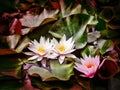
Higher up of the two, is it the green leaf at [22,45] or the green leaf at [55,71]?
the green leaf at [22,45]

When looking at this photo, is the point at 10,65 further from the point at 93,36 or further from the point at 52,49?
the point at 93,36

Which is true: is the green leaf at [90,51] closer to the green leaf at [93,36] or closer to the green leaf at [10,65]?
the green leaf at [93,36]

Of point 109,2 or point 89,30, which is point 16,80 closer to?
point 89,30

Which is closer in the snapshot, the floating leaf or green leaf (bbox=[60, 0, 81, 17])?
the floating leaf

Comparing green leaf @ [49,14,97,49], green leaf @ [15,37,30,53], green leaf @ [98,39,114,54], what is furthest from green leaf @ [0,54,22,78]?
green leaf @ [98,39,114,54]

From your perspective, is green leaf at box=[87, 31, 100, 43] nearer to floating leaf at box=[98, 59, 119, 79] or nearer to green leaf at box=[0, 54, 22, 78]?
floating leaf at box=[98, 59, 119, 79]

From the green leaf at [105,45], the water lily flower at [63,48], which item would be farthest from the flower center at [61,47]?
the green leaf at [105,45]
